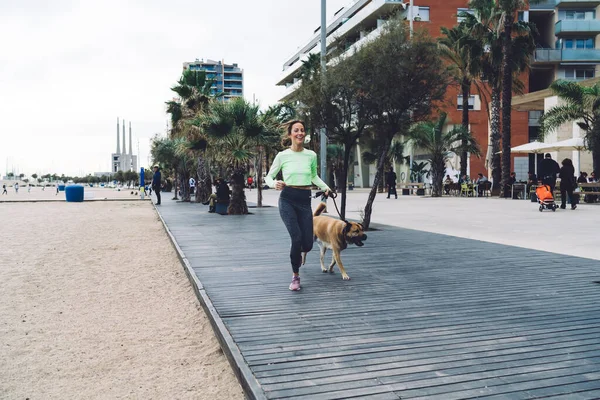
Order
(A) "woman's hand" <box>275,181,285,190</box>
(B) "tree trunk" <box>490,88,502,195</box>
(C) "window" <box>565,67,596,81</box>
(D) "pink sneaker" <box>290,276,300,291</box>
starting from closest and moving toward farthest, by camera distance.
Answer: (A) "woman's hand" <box>275,181,285,190</box>
(D) "pink sneaker" <box>290,276,300,291</box>
(B) "tree trunk" <box>490,88,502,195</box>
(C) "window" <box>565,67,596,81</box>

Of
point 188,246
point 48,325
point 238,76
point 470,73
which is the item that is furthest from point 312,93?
point 238,76

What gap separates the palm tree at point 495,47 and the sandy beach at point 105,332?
79.6 ft

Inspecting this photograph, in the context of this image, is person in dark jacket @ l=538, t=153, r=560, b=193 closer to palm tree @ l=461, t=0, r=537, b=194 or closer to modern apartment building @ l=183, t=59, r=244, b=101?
palm tree @ l=461, t=0, r=537, b=194

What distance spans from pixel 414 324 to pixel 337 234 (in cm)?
183

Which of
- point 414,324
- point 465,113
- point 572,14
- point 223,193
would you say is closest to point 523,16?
point 572,14

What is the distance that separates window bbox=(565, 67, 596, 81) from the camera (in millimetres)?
48281

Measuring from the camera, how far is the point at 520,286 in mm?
5977

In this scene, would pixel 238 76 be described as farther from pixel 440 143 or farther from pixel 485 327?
pixel 485 327

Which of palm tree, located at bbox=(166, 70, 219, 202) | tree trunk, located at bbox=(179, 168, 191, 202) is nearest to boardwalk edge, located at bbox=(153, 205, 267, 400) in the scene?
palm tree, located at bbox=(166, 70, 219, 202)

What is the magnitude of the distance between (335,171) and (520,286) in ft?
133

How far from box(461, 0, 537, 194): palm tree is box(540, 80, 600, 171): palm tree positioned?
155 inches

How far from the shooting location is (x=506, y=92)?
2792 cm

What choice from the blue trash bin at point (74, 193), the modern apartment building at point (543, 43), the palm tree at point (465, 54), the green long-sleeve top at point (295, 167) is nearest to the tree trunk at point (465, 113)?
the palm tree at point (465, 54)

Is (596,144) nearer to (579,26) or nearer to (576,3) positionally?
(579,26)
